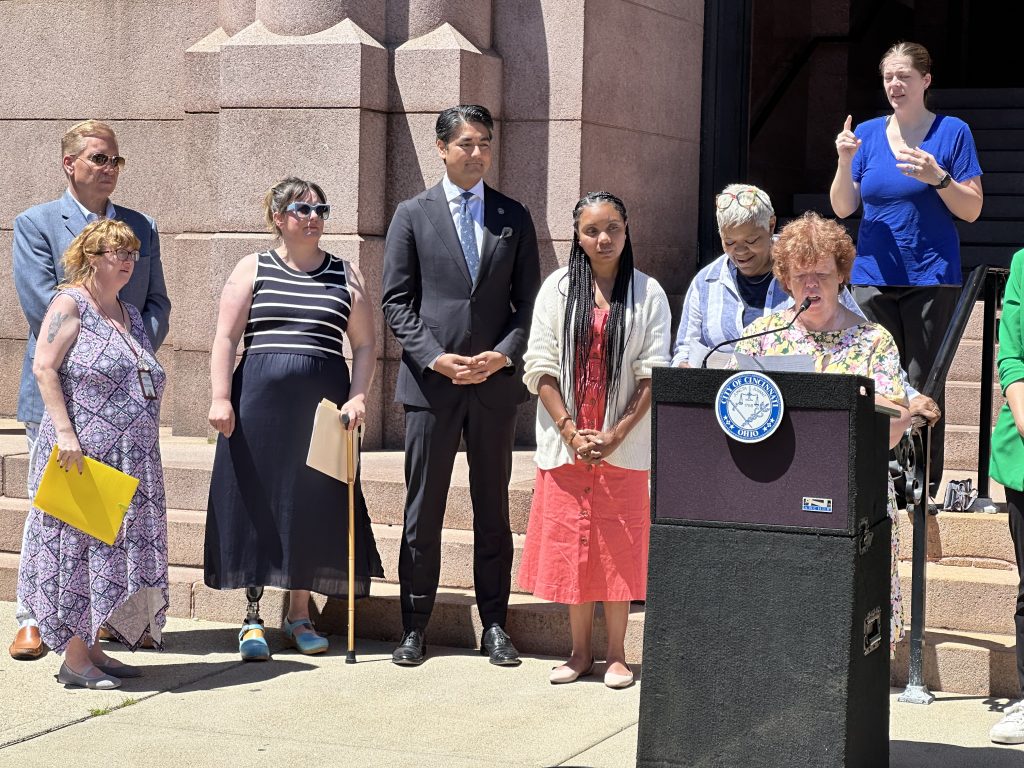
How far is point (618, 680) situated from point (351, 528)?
1.30m

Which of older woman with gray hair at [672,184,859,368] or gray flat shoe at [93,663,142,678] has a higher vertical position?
older woman with gray hair at [672,184,859,368]

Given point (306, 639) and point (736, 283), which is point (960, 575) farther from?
point (306, 639)

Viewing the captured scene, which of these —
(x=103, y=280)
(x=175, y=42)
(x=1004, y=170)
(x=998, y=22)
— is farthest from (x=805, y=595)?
(x=998, y=22)

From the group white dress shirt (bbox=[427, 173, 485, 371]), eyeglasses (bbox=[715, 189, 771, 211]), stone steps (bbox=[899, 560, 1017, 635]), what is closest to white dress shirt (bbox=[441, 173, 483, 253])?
white dress shirt (bbox=[427, 173, 485, 371])

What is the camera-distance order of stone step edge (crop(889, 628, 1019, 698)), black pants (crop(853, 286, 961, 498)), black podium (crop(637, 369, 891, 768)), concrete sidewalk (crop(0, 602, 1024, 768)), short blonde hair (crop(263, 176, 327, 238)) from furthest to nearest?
black pants (crop(853, 286, 961, 498)), short blonde hair (crop(263, 176, 327, 238)), stone step edge (crop(889, 628, 1019, 698)), concrete sidewalk (crop(0, 602, 1024, 768)), black podium (crop(637, 369, 891, 768))

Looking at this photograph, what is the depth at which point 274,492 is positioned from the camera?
6.73m

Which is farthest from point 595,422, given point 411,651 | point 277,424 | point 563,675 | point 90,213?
point 90,213

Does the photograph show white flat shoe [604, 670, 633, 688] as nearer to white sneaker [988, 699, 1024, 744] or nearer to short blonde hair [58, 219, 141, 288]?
white sneaker [988, 699, 1024, 744]

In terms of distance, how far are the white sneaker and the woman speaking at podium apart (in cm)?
53

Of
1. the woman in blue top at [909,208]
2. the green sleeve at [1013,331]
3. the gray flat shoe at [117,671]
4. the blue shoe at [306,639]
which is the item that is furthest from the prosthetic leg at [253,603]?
the green sleeve at [1013,331]

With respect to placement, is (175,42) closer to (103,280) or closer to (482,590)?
(103,280)

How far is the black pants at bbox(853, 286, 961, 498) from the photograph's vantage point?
6906 millimetres

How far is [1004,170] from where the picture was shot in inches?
497

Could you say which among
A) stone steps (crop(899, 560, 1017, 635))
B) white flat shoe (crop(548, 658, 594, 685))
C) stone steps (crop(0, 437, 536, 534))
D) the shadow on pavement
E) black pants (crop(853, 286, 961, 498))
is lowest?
the shadow on pavement
